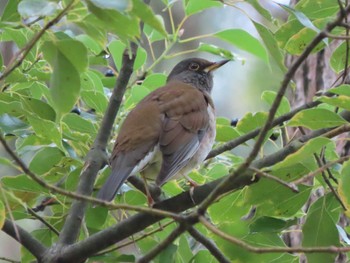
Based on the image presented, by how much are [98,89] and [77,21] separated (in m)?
1.52

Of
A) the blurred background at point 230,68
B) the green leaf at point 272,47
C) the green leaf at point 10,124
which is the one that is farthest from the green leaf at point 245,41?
the blurred background at point 230,68

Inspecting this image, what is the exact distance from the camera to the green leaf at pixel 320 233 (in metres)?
3.23

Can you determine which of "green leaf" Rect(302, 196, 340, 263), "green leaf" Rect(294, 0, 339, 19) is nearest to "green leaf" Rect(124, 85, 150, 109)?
"green leaf" Rect(294, 0, 339, 19)

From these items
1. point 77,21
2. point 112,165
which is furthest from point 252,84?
point 77,21

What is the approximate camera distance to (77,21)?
2518 mm

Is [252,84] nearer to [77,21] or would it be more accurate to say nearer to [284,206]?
[284,206]

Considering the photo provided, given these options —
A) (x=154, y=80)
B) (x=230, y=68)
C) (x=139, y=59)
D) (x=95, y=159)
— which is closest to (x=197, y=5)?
(x=139, y=59)

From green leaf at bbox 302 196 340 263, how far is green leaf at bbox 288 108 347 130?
1.57 ft

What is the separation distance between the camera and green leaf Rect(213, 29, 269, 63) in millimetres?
3176

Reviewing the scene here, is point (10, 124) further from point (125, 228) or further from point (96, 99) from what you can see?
point (125, 228)

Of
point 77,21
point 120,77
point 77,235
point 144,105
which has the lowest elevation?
point 77,235

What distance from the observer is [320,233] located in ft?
10.6

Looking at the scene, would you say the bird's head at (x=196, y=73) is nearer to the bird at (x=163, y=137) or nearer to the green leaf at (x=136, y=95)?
the bird at (x=163, y=137)

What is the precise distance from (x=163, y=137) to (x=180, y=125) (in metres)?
0.22
